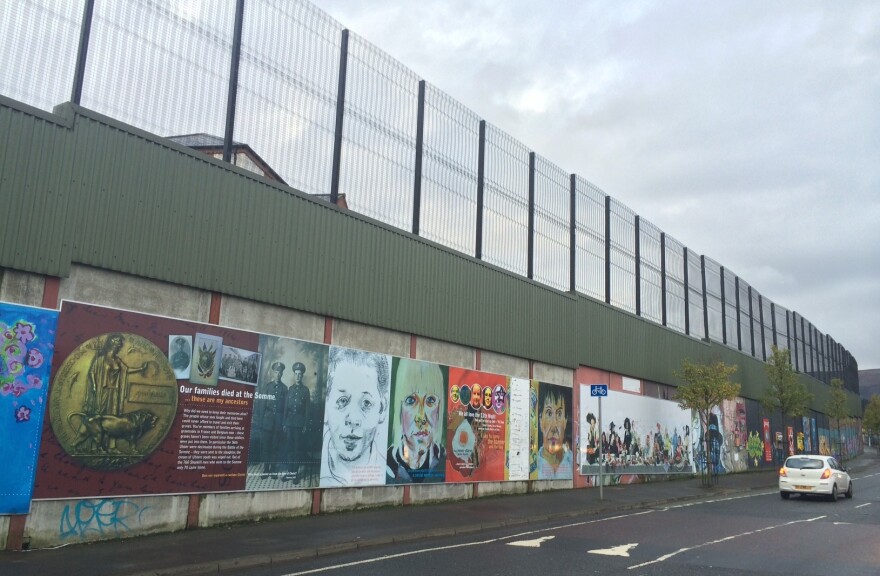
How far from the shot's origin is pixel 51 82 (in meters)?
11.6

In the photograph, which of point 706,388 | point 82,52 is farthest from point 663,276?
point 82,52

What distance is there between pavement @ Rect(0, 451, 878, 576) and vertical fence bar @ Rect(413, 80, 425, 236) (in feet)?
23.6

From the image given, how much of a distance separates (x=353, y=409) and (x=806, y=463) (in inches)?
595

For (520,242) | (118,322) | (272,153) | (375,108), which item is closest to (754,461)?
(520,242)

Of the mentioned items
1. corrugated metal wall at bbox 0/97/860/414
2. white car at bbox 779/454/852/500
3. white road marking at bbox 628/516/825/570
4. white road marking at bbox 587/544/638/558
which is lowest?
white road marking at bbox 587/544/638/558

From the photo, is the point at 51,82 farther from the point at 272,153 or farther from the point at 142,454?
the point at 142,454

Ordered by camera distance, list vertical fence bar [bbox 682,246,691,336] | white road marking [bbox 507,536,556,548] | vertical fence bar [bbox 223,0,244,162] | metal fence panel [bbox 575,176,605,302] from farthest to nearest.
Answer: vertical fence bar [bbox 682,246,691,336] < metal fence panel [bbox 575,176,605,302] < vertical fence bar [bbox 223,0,244,162] < white road marking [bbox 507,536,556,548]

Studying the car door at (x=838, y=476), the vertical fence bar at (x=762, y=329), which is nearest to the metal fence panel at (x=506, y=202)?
the car door at (x=838, y=476)

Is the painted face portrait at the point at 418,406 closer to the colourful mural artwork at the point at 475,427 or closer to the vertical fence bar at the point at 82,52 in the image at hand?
the colourful mural artwork at the point at 475,427

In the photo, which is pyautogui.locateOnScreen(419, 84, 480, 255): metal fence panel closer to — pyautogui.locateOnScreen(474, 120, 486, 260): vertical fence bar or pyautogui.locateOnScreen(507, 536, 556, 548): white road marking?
pyautogui.locateOnScreen(474, 120, 486, 260): vertical fence bar

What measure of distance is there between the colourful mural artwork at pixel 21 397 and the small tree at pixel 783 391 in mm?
38847

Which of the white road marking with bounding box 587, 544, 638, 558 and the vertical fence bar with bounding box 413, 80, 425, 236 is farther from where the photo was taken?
the vertical fence bar with bounding box 413, 80, 425, 236

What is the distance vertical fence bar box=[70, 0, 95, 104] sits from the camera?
38.6ft

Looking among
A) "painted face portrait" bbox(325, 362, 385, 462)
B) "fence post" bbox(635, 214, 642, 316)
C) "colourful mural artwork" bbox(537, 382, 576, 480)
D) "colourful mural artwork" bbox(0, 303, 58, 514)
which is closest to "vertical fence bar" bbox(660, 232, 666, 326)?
"fence post" bbox(635, 214, 642, 316)
